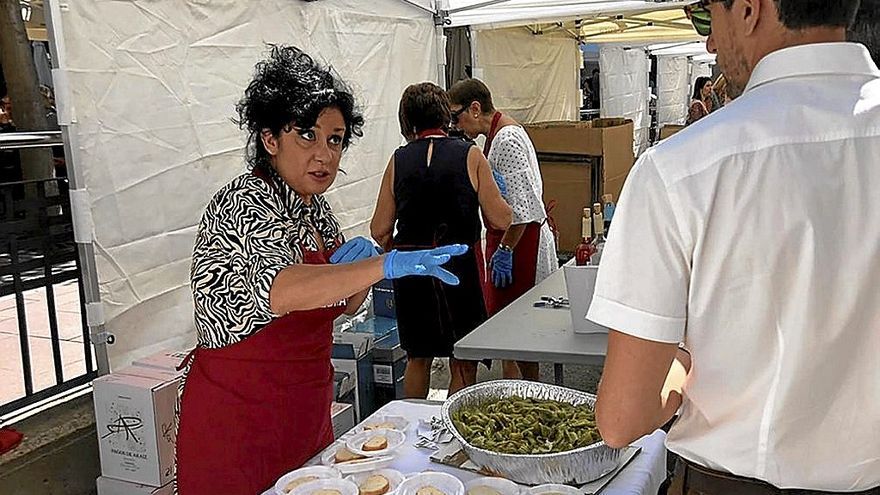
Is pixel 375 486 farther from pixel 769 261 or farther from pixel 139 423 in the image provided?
pixel 139 423

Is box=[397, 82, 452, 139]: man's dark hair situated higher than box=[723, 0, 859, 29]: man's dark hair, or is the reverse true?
box=[723, 0, 859, 29]: man's dark hair

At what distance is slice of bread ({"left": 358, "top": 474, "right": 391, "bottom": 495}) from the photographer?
1.46 m

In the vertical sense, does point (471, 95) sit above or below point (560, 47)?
below

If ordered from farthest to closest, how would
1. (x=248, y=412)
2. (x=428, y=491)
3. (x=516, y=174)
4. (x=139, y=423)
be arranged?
(x=516, y=174)
(x=139, y=423)
(x=248, y=412)
(x=428, y=491)

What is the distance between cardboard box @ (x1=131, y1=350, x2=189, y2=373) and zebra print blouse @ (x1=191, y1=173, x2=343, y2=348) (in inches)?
36.3

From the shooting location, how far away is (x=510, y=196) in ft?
11.7

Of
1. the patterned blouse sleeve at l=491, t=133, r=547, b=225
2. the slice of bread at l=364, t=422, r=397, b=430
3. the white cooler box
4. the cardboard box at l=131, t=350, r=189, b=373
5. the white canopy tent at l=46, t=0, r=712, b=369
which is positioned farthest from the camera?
the patterned blouse sleeve at l=491, t=133, r=547, b=225

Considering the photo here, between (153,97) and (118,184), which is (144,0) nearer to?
(153,97)

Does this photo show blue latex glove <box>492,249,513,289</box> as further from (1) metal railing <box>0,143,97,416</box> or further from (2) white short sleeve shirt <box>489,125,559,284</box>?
(1) metal railing <box>0,143,97,416</box>

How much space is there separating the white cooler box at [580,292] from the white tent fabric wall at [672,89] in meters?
10.6

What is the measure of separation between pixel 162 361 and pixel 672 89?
39.4 ft

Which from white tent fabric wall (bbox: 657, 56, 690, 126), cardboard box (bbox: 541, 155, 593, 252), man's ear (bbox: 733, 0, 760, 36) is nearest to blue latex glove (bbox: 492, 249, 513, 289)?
man's ear (bbox: 733, 0, 760, 36)

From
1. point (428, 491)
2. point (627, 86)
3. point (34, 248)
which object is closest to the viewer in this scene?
point (428, 491)

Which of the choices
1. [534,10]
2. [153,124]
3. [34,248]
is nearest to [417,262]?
[153,124]
